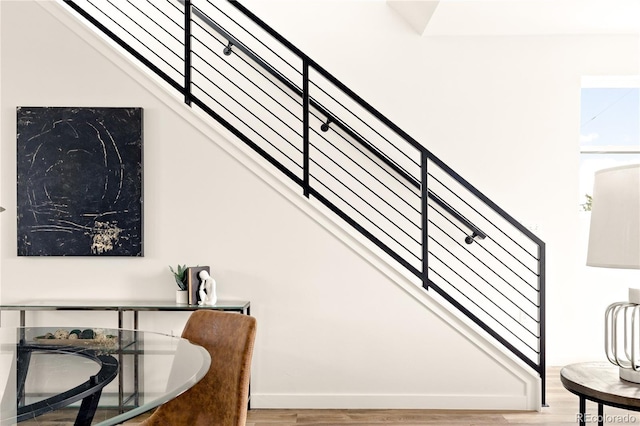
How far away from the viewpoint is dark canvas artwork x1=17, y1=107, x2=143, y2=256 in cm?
360

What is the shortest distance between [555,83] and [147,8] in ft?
11.2

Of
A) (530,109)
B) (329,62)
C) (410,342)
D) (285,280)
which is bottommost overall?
(410,342)

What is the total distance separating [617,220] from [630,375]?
1.94 ft

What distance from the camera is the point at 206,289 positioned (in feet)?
11.4

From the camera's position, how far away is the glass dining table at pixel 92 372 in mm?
1368

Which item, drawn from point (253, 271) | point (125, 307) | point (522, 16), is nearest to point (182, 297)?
point (125, 307)

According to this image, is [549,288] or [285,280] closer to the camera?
[285,280]

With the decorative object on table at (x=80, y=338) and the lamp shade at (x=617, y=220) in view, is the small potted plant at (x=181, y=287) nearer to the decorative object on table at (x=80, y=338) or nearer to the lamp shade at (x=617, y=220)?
the decorative object on table at (x=80, y=338)

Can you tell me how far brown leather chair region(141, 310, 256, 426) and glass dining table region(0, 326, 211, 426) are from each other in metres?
0.13

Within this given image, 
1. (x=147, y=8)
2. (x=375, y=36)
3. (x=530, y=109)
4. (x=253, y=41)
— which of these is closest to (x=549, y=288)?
(x=530, y=109)

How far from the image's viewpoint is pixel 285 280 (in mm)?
3604

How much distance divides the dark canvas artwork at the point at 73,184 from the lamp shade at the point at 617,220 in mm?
2723

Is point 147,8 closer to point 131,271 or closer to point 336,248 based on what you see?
point 131,271

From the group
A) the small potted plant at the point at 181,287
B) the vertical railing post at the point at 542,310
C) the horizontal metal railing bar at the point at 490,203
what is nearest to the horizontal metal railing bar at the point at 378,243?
the horizontal metal railing bar at the point at 490,203
